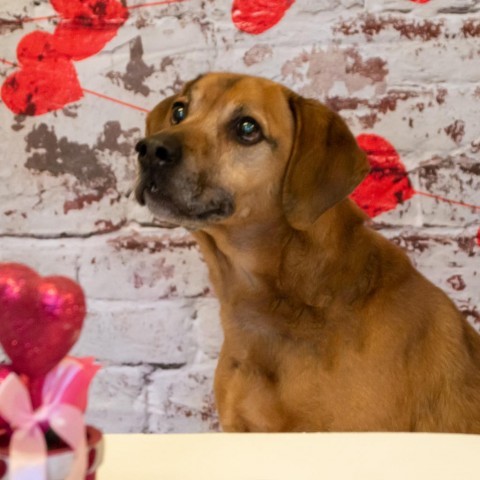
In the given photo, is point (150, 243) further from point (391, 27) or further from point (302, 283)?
point (391, 27)

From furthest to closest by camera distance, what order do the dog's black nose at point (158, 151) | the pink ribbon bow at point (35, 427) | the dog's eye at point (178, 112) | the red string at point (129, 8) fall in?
the red string at point (129, 8)
the dog's eye at point (178, 112)
the dog's black nose at point (158, 151)
the pink ribbon bow at point (35, 427)

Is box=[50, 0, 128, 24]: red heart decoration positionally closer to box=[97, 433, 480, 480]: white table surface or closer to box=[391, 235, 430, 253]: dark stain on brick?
box=[391, 235, 430, 253]: dark stain on brick

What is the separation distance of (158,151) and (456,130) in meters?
0.57

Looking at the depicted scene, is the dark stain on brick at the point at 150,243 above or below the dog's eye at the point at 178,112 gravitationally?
below

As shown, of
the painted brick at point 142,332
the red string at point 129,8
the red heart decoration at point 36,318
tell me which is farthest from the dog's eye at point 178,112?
the red heart decoration at point 36,318

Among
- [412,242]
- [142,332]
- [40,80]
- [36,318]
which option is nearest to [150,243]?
[142,332]

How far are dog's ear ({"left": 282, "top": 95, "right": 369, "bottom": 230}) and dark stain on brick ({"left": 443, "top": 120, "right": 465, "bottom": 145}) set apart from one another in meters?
0.27

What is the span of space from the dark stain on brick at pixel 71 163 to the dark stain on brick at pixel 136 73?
14cm

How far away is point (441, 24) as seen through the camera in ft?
3.99

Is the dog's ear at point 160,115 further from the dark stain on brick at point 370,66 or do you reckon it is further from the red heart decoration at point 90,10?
the dark stain on brick at point 370,66

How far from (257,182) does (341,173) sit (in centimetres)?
13

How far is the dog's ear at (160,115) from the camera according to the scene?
1192mm

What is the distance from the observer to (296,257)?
1057mm

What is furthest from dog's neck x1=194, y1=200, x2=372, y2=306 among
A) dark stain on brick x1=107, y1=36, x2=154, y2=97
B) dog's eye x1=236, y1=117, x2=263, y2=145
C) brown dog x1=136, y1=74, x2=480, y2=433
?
dark stain on brick x1=107, y1=36, x2=154, y2=97
